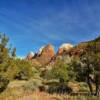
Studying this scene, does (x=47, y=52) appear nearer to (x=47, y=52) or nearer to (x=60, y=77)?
(x=47, y=52)

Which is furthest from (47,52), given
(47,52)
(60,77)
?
(60,77)

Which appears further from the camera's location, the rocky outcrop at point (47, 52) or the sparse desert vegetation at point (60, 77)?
the rocky outcrop at point (47, 52)

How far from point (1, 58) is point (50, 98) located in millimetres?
5857

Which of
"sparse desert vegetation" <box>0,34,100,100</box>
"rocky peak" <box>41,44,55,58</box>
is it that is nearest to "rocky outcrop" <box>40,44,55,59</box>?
"rocky peak" <box>41,44,55,58</box>

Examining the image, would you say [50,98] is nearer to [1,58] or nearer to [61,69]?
[1,58]

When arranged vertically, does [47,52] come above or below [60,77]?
above

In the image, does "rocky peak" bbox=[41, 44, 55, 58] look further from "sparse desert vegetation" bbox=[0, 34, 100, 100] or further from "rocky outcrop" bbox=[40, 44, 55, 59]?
"sparse desert vegetation" bbox=[0, 34, 100, 100]

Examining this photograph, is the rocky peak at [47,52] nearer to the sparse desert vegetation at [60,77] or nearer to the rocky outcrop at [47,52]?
the rocky outcrop at [47,52]

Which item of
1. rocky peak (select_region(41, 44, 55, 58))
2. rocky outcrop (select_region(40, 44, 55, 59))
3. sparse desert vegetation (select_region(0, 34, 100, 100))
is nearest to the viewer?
sparse desert vegetation (select_region(0, 34, 100, 100))

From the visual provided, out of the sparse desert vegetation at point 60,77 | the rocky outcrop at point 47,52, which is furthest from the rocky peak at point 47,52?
the sparse desert vegetation at point 60,77

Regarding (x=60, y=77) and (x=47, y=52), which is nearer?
(x=60, y=77)

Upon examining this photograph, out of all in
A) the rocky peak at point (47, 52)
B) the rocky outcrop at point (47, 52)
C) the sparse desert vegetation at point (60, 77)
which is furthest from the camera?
the rocky peak at point (47, 52)

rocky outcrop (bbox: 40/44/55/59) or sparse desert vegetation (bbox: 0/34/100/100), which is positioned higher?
rocky outcrop (bbox: 40/44/55/59)

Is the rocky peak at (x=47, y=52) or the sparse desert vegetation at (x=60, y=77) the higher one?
the rocky peak at (x=47, y=52)
